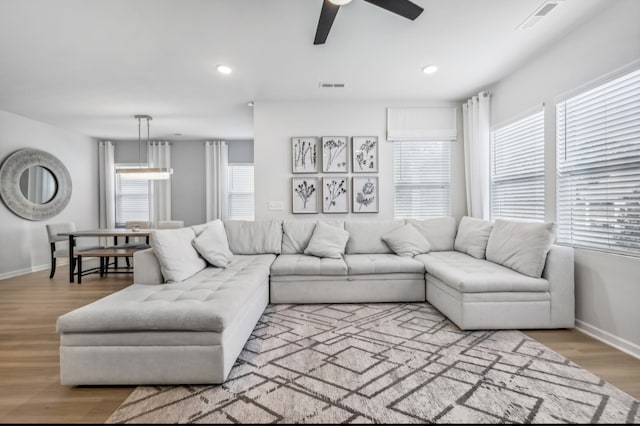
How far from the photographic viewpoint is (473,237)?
3590 mm

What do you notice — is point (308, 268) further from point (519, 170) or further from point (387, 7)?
point (519, 170)

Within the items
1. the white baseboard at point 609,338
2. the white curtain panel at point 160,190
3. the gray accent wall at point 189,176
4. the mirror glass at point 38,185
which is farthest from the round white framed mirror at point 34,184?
the white baseboard at point 609,338

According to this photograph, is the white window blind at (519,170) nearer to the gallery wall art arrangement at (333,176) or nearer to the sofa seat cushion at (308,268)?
the gallery wall art arrangement at (333,176)

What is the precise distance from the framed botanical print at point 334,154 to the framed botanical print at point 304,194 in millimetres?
264

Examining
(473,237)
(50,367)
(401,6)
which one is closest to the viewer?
(401,6)

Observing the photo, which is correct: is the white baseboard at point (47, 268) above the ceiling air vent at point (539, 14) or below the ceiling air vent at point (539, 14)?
below

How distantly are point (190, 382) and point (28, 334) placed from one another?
1900 mm

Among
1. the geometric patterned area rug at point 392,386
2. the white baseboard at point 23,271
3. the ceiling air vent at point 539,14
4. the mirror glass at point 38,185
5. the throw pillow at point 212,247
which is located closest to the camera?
the geometric patterned area rug at point 392,386

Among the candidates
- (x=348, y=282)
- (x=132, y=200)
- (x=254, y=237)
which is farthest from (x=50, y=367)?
(x=132, y=200)

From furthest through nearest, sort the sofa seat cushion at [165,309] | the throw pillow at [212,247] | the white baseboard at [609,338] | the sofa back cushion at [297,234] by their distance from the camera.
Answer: the sofa back cushion at [297,234]
the throw pillow at [212,247]
the white baseboard at [609,338]
the sofa seat cushion at [165,309]

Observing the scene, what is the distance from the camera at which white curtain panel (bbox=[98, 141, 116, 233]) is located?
6.77 metres

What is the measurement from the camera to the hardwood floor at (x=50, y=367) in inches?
62.8

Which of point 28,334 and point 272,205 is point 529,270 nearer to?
point 272,205

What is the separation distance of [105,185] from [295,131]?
4997mm
